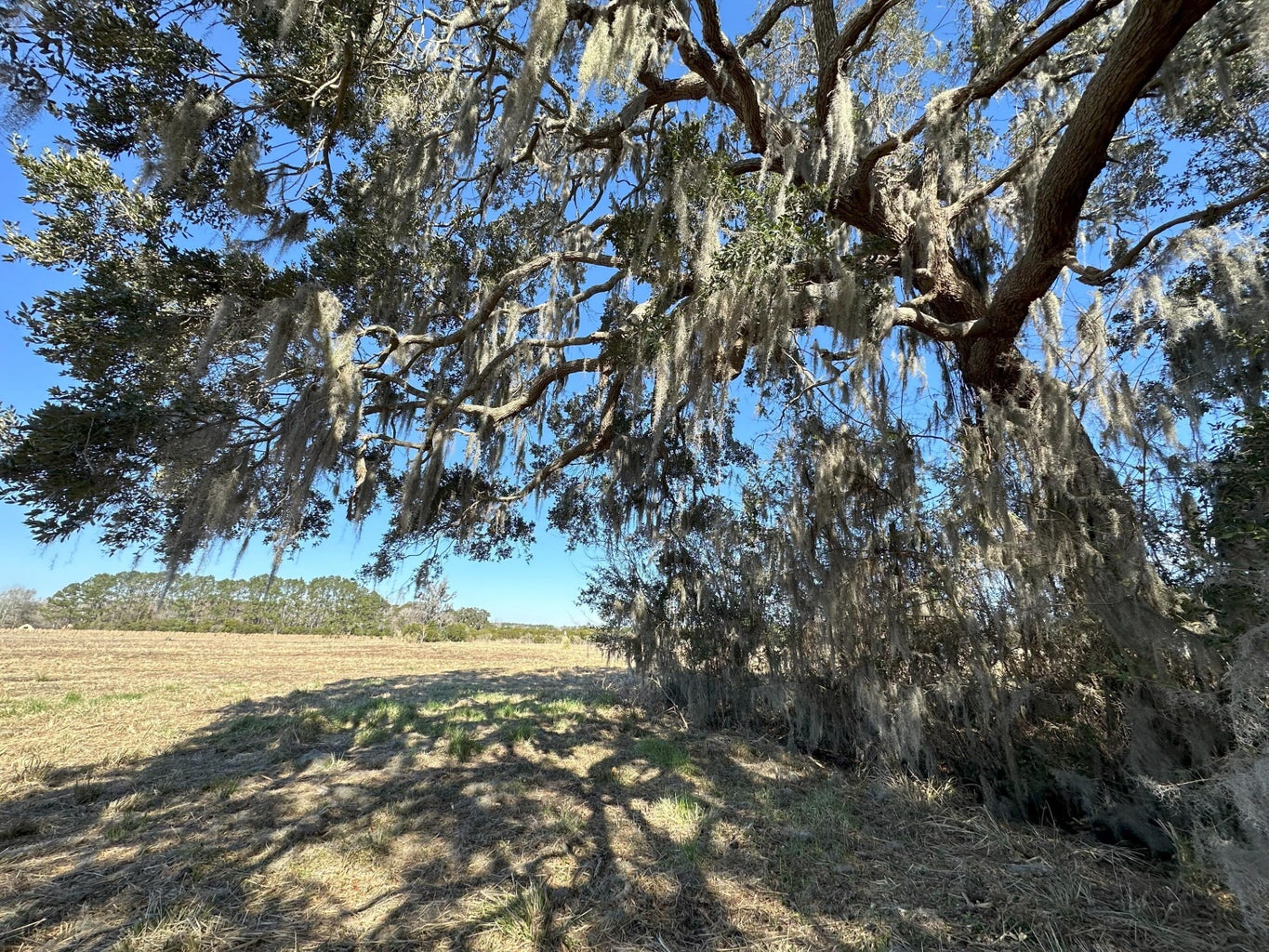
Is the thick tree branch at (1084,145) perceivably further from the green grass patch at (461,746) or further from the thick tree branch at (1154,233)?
the green grass patch at (461,746)

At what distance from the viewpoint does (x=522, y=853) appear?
2477 millimetres

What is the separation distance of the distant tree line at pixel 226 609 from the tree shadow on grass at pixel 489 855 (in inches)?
967

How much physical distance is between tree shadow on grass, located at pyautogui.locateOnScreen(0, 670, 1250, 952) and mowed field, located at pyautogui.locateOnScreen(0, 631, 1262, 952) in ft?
0.04

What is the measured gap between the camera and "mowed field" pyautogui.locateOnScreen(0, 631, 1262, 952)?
6.13 feet

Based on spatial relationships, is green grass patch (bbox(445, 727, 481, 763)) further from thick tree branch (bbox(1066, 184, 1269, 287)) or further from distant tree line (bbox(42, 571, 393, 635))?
distant tree line (bbox(42, 571, 393, 635))

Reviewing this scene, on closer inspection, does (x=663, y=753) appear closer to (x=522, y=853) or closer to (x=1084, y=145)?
(x=522, y=853)

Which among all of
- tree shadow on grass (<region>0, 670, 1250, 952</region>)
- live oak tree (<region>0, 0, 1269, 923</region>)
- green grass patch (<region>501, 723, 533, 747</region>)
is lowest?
tree shadow on grass (<region>0, 670, 1250, 952</region>)

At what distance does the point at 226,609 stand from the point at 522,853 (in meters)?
34.4

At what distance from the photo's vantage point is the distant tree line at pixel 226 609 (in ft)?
86.2

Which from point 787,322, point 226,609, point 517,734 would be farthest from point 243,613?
point 787,322

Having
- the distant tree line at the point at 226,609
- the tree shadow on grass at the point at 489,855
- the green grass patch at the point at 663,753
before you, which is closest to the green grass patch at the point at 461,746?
the tree shadow on grass at the point at 489,855

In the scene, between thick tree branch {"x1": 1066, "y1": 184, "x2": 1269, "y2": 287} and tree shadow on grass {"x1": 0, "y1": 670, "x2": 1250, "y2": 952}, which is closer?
tree shadow on grass {"x1": 0, "y1": 670, "x2": 1250, "y2": 952}

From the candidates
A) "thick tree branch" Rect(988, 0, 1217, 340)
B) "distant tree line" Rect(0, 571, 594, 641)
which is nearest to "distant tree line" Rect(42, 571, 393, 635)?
"distant tree line" Rect(0, 571, 594, 641)

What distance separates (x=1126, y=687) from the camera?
274 cm
